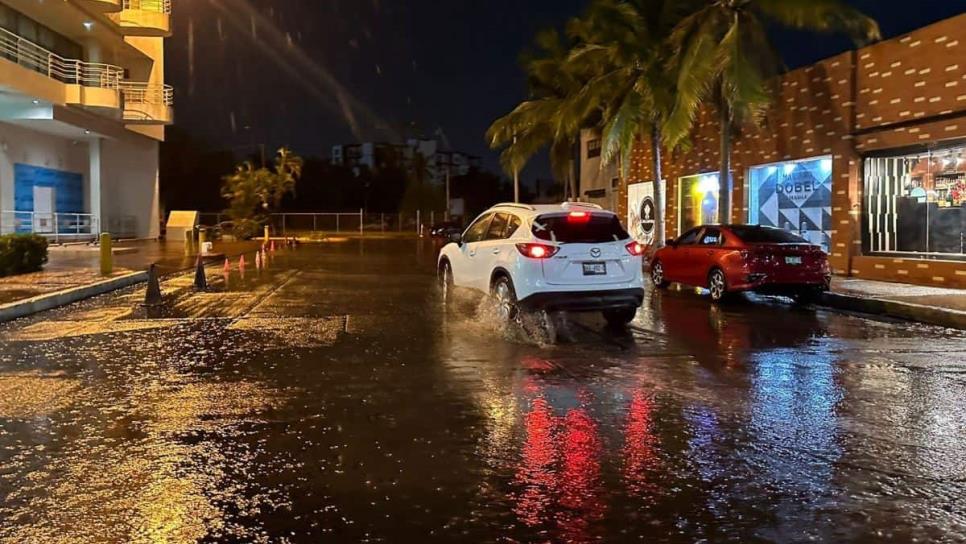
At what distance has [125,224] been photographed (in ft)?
143

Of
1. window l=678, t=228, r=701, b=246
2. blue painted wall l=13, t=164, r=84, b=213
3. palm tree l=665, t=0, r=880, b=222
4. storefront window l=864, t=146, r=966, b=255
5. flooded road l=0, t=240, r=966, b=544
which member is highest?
palm tree l=665, t=0, r=880, b=222

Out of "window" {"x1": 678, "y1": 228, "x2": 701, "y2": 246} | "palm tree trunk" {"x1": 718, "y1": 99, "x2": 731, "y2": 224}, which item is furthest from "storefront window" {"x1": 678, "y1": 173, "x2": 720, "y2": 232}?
"window" {"x1": 678, "y1": 228, "x2": 701, "y2": 246}

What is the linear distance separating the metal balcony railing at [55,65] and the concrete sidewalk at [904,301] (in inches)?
1021

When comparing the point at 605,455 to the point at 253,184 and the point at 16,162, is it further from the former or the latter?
the point at 253,184

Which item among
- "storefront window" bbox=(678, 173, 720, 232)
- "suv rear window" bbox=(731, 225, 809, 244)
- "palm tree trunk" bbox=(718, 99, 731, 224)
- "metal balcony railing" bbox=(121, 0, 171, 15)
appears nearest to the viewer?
"suv rear window" bbox=(731, 225, 809, 244)

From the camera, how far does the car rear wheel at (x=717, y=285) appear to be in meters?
16.2

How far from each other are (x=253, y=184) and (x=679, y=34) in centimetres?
3714

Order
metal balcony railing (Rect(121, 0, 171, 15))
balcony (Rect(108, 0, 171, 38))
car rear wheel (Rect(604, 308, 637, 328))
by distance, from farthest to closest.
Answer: metal balcony railing (Rect(121, 0, 171, 15)) < balcony (Rect(108, 0, 171, 38)) < car rear wheel (Rect(604, 308, 637, 328))

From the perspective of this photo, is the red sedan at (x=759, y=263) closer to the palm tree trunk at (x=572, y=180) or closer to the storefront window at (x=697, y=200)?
the storefront window at (x=697, y=200)

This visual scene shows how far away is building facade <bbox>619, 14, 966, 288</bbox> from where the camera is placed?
17906 mm

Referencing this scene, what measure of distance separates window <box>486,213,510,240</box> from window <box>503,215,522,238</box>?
122 mm

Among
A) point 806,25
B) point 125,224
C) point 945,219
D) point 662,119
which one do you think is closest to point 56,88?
point 125,224

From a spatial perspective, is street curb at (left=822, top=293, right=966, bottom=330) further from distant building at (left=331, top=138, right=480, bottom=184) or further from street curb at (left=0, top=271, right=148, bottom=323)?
distant building at (left=331, top=138, right=480, bottom=184)

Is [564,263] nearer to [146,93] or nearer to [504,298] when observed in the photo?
[504,298]
